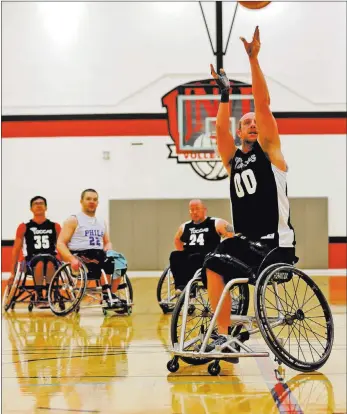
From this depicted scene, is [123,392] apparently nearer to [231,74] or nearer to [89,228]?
[89,228]

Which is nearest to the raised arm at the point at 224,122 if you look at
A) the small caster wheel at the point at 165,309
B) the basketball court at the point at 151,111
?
the small caster wheel at the point at 165,309

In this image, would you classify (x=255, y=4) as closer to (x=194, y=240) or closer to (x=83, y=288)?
(x=194, y=240)

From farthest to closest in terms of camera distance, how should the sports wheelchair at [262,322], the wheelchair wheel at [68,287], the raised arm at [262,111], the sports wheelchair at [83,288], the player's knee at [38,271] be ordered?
the player's knee at [38,271] → the sports wheelchair at [83,288] → the wheelchair wheel at [68,287] → the raised arm at [262,111] → the sports wheelchair at [262,322]

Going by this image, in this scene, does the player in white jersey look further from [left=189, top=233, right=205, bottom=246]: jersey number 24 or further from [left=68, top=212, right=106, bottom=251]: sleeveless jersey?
[left=189, top=233, right=205, bottom=246]: jersey number 24

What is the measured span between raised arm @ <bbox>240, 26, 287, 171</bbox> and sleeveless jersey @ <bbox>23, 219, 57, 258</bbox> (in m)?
3.98

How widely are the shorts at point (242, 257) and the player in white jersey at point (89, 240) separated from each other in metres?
2.93

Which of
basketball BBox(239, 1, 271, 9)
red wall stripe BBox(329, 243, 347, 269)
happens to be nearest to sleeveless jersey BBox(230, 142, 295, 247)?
basketball BBox(239, 1, 271, 9)

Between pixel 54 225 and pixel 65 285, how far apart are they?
1134 millimetres

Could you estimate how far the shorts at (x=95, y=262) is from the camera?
6453 mm

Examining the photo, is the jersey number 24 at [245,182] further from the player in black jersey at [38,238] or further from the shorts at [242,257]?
the player in black jersey at [38,238]

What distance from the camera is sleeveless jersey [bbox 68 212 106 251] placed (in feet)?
21.4

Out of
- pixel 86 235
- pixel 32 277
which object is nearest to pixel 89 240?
pixel 86 235

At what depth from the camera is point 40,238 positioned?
718cm

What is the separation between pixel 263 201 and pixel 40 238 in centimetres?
400
